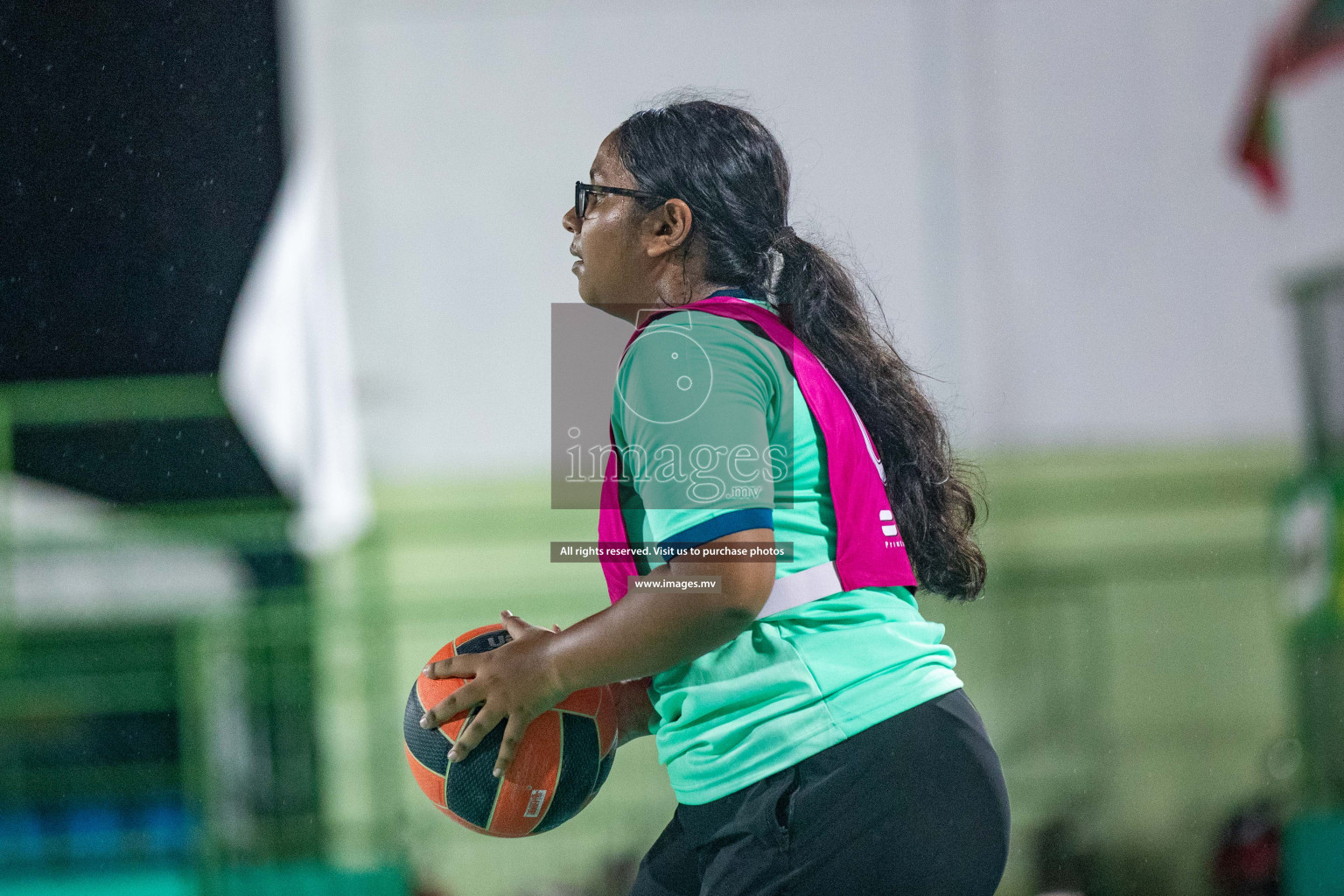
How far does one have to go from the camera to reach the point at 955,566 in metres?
0.96

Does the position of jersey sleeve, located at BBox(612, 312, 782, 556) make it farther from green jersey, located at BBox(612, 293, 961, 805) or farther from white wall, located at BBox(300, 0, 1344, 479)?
white wall, located at BBox(300, 0, 1344, 479)

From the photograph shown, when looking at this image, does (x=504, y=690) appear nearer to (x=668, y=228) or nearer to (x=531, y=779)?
(x=531, y=779)

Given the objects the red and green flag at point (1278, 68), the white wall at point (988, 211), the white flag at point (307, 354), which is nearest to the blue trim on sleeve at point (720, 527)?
the white wall at point (988, 211)

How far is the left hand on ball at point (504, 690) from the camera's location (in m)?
0.78

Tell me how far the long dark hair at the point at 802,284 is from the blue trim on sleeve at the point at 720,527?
0.65 feet

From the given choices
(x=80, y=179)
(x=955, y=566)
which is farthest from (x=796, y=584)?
(x=80, y=179)

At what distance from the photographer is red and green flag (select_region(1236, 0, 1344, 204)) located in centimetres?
250

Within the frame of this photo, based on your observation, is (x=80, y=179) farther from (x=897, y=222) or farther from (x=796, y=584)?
(x=796, y=584)

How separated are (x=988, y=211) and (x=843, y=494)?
1813mm

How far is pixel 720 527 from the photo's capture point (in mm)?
736

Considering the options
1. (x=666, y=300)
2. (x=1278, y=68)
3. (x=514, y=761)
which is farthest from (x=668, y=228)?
(x=1278, y=68)

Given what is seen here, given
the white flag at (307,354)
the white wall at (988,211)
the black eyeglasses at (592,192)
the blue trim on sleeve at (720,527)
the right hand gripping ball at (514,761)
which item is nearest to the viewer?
the blue trim on sleeve at (720,527)

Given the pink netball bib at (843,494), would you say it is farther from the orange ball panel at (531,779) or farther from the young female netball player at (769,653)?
the orange ball panel at (531,779)

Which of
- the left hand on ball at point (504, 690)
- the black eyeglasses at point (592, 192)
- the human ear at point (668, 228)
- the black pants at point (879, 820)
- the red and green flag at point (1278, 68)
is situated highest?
the red and green flag at point (1278, 68)
